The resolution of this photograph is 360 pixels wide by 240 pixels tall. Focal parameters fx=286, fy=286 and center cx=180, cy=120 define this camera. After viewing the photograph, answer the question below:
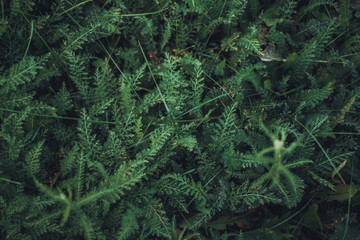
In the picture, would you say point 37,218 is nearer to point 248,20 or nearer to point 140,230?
point 140,230

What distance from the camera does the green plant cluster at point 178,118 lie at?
6.14 feet

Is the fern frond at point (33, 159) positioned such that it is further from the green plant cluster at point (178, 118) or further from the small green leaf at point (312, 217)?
the small green leaf at point (312, 217)

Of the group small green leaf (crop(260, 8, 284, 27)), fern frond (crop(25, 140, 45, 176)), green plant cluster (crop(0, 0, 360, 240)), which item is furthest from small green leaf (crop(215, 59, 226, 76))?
fern frond (crop(25, 140, 45, 176))

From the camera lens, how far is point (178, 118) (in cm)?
214

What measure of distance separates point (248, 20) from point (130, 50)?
107 centimetres

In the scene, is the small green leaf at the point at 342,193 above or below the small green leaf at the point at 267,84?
below

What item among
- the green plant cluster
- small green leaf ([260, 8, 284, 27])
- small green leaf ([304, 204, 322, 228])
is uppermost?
small green leaf ([260, 8, 284, 27])

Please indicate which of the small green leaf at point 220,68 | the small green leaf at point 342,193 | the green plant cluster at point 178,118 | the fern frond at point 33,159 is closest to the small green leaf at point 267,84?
the green plant cluster at point 178,118

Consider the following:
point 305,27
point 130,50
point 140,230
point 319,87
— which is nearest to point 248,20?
point 305,27

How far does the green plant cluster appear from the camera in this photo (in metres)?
1.87

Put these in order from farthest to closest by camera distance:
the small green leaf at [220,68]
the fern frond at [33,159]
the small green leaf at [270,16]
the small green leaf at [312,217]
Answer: the small green leaf at [270,16]
the small green leaf at [220,68]
the small green leaf at [312,217]
the fern frond at [33,159]

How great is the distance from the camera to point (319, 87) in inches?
91.5

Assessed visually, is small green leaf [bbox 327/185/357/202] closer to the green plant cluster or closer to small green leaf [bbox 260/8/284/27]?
the green plant cluster

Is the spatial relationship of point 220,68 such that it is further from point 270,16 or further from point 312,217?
point 312,217
